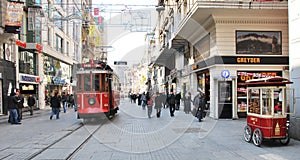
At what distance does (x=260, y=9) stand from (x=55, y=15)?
88.4 ft

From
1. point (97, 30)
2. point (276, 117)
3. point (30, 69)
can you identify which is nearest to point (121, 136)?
point (276, 117)

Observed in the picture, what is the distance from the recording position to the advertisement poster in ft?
69.0

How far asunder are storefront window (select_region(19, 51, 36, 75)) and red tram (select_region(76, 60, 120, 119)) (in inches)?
520

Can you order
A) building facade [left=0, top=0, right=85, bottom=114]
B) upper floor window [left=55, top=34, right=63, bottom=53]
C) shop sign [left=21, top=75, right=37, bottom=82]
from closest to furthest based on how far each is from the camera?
building facade [left=0, top=0, right=85, bottom=114] → shop sign [left=21, top=75, right=37, bottom=82] → upper floor window [left=55, top=34, right=63, bottom=53]

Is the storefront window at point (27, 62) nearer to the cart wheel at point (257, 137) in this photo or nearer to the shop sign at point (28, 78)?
the shop sign at point (28, 78)

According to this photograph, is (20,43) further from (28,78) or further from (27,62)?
(28,78)

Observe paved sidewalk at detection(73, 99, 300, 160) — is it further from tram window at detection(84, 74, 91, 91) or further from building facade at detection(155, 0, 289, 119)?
building facade at detection(155, 0, 289, 119)

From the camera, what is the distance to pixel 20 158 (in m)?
7.97

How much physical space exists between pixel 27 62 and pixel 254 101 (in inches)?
954

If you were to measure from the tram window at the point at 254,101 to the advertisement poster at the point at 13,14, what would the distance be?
1720cm

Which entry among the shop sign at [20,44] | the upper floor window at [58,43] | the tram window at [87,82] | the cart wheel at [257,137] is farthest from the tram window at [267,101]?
the upper floor window at [58,43]

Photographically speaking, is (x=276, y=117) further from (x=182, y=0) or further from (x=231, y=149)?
(x=182, y=0)

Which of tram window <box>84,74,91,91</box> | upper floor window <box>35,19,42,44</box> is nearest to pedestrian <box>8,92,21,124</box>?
tram window <box>84,74,91,91</box>

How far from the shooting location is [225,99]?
57.8 feet
